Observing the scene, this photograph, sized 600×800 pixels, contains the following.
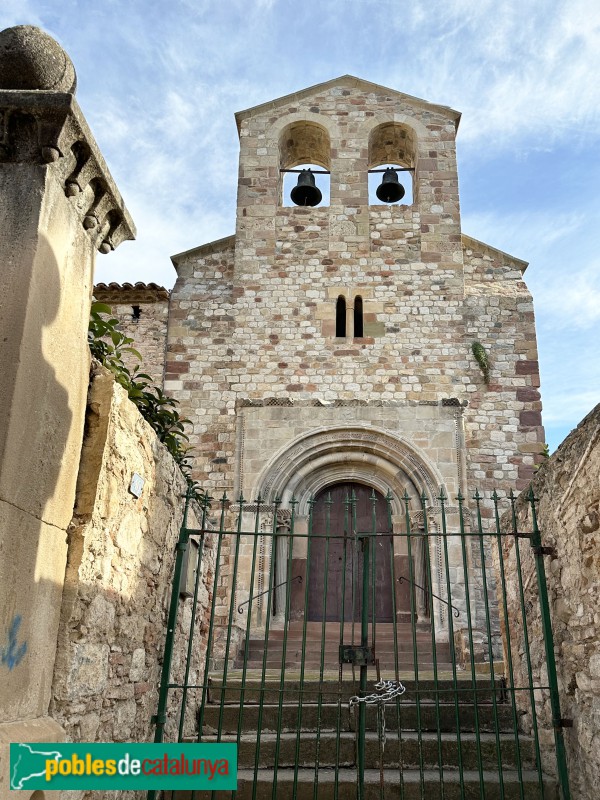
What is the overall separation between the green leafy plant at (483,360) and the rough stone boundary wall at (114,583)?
23.5 feet

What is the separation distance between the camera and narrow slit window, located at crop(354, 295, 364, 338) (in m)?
11.3

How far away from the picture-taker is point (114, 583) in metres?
3.75

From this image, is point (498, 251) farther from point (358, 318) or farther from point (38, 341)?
point (38, 341)

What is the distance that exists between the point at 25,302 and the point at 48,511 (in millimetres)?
874

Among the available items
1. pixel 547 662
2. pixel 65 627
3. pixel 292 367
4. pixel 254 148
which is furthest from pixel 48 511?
pixel 254 148

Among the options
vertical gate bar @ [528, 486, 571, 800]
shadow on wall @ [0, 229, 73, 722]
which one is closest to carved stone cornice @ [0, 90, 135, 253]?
shadow on wall @ [0, 229, 73, 722]

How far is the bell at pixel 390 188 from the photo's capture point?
39.4 ft

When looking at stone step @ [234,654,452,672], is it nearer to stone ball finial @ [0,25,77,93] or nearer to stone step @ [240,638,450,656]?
stone step @ [240,638,450,656]

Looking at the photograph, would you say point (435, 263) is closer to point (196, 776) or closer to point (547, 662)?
point (547, 662)

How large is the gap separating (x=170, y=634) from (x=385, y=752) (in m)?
1.62

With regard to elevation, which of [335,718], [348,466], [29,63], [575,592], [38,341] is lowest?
[335,718]

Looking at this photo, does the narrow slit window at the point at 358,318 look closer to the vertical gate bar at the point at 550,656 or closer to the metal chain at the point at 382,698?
the vertical gate bar at the point at 550,656

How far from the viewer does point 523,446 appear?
10.6m

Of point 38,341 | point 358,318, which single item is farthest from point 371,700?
point 358,318
